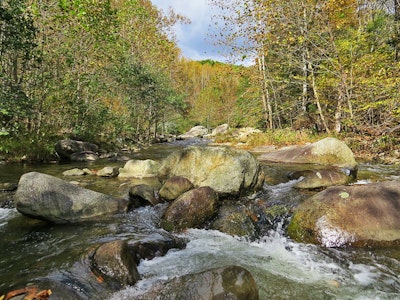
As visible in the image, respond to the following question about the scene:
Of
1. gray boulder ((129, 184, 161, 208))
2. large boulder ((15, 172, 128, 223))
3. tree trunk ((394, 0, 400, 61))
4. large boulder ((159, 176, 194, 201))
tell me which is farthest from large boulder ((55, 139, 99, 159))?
tree trunk ((394, 0, 400, 61))

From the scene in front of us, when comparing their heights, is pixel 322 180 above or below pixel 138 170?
above

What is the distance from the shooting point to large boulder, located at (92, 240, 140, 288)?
10.9 ft

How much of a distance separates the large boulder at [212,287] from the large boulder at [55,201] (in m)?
2.82

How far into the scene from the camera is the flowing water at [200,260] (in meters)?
3.32

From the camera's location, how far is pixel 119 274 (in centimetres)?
335

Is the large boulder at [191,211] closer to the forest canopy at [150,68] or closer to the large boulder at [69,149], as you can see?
the forest canopy at [150,68]

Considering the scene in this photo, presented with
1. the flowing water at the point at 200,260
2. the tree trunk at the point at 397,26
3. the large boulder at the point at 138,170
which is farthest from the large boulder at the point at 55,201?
the tree trunk at the point at 397,26

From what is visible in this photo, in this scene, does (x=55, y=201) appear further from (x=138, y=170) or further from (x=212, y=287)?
(x=138, y=170)

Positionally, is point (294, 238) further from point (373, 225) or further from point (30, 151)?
point (30, 151)

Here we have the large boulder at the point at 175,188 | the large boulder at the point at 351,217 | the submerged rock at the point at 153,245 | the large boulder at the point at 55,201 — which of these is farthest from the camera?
the large boulder at the point at 175,188

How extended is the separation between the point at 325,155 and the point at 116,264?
28.1 feet

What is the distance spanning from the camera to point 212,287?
282 cm

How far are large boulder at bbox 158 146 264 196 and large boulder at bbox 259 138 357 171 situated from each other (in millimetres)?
3894

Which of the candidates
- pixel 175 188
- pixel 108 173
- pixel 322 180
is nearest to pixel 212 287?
pixel 175 188
